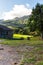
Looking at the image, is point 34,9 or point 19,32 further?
point 19,32

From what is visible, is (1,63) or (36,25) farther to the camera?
(36,25)

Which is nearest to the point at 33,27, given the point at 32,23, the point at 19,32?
the point at 32,23

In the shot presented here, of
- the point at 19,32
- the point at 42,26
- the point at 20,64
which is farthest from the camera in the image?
the point at 19,32

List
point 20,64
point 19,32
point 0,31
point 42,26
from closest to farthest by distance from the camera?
1. point 20,64
2. point 42,26
3. point 0,31
4. point 19,32

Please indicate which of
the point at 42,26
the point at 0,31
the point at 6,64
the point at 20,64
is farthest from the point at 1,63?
the point at 0,31

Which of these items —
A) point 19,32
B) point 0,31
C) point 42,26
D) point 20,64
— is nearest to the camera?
point 20,64

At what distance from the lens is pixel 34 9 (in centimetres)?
6269

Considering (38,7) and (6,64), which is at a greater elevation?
(38,7)

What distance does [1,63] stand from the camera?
17000 mm

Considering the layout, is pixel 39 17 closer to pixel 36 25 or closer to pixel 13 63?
pixel 36 25

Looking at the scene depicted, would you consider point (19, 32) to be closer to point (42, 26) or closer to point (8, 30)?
point (8, 30)

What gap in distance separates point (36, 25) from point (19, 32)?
33.5m

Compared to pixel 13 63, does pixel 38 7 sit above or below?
above

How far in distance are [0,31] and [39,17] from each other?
12669 mm
